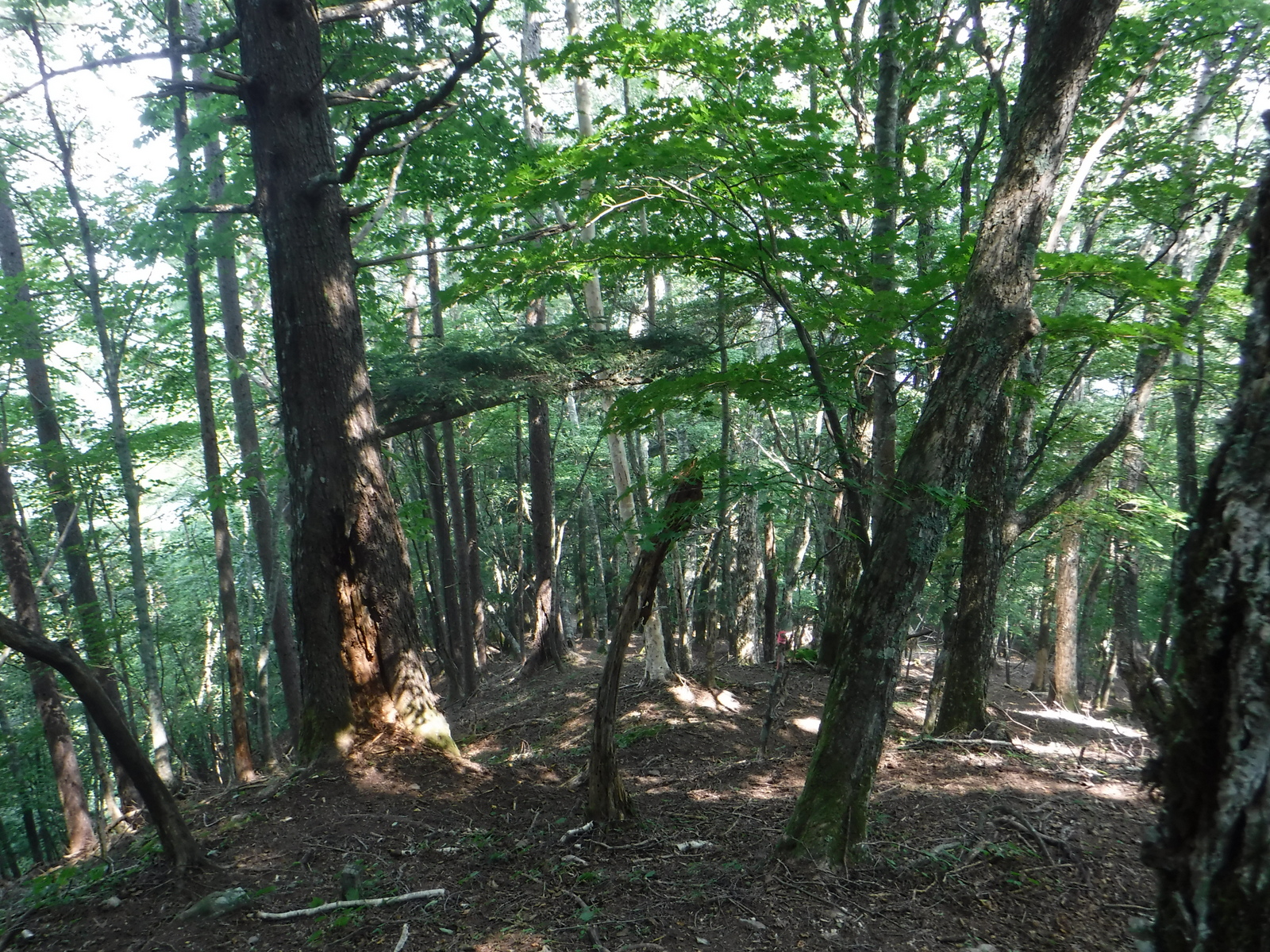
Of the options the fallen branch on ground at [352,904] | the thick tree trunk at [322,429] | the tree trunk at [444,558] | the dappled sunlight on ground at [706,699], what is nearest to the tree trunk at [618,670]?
the fallen branch on ground at [352,904]

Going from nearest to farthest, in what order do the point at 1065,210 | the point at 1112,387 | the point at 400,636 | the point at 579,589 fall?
the point at 400,636 < the point at 1065,210 < the point at 1112,387 < the point at 579,589

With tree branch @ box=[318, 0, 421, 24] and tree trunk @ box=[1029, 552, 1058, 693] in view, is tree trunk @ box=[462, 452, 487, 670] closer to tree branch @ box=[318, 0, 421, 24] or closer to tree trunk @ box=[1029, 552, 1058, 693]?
tree branch @ box=[318, 0, 421, 24]

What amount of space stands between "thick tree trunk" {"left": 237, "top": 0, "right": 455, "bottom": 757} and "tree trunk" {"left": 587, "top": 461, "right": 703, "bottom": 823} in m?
1.51

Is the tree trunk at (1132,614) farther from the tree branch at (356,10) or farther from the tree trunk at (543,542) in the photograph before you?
the tree trunk at (543,542)

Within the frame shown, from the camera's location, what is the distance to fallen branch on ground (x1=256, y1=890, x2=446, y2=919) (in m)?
3.71

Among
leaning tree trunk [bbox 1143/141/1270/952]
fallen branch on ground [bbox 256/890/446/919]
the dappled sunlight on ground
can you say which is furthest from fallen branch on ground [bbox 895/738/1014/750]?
leaning tree trunk [bbox 1143/141/1270/952]

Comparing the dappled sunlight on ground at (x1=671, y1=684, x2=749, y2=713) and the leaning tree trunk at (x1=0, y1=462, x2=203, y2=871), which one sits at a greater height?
the leaning tree trunk at (x1=0, y1=462, x2=203, y2=871)

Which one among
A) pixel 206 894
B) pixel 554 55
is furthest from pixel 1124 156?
pixel 206 894

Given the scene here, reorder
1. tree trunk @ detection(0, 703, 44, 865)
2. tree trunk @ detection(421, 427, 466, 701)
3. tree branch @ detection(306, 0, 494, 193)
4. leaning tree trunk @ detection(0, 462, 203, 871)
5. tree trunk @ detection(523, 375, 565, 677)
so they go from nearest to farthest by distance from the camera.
Result: leaning tree trunk @ detection(0, 462, 203, 871)
tree branch @ detection(306, 0, 494, 193)
tree trunk @ detection(523, 375, 565, 677)
tree trunk @ detection(421, 427, 466, 701)
tree trunk @ detection(0, 703, 44, 865)

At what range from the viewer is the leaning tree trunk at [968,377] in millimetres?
3848

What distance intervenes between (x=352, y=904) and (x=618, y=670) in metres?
2.09

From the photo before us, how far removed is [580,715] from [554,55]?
7.85 m

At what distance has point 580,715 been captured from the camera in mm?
9516

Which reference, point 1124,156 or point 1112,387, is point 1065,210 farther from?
point 1112,387
